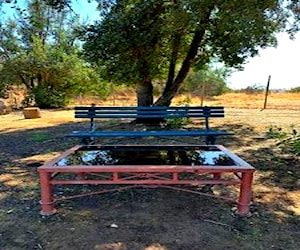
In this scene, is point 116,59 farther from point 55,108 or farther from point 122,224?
point 55,108

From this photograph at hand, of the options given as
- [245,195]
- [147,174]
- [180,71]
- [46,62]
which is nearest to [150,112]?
[147,174]

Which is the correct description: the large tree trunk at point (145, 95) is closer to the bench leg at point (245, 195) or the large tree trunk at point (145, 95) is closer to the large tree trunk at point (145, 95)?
the large tree trunk at point (145, 95)

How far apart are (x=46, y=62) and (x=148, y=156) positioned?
42.4 feet

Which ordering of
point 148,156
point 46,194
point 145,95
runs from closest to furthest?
point 46,194
point 148,156
point 145,95

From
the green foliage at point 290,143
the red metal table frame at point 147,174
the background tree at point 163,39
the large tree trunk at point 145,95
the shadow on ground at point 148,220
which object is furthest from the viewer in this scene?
the large tree trunk at point 145,95

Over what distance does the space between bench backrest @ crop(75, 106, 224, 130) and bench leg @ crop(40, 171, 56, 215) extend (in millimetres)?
2725

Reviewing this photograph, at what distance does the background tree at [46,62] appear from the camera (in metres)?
15.8

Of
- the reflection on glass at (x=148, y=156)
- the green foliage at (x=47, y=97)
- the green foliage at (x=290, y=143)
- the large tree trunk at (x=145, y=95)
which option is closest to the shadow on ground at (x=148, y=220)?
the reflection on glass at (x=148, y=156)

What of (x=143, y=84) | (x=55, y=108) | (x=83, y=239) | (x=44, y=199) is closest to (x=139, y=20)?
(x=143, y=84)

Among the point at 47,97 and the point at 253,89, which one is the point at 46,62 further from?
the point at 253,89

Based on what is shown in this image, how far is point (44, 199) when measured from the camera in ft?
11.2

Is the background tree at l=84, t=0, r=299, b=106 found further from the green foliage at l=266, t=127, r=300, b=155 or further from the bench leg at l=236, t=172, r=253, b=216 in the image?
the bench leg at l=236, t=172, r=253, b=216

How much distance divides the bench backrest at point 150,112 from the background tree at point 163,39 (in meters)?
1.35

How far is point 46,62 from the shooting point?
51.5ft
